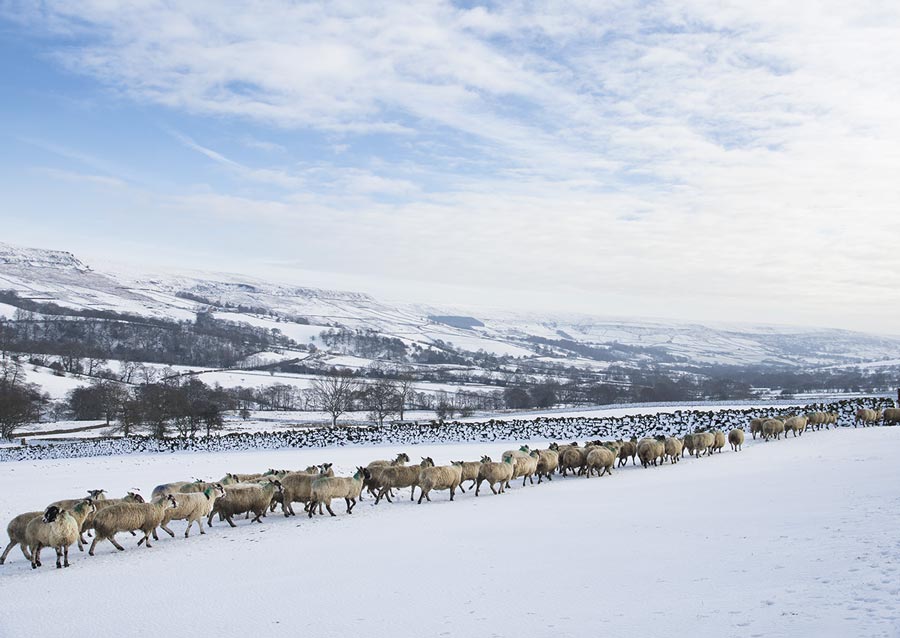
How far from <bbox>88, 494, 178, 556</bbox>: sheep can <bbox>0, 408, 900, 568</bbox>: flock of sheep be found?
21mm

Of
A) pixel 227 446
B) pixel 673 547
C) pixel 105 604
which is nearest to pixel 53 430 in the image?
pixel 227 446

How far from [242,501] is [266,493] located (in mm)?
670

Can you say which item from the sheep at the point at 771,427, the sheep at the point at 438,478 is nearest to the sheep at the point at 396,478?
the sheep at the point at 438,478

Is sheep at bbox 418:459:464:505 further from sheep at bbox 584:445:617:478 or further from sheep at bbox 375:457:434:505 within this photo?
sheep at bbox 584:445:617:478

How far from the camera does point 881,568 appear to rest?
866cm

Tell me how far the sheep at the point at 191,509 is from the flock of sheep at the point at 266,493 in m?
0.02

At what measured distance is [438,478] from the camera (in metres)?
19.2

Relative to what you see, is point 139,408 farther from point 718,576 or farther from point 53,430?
point 718,576

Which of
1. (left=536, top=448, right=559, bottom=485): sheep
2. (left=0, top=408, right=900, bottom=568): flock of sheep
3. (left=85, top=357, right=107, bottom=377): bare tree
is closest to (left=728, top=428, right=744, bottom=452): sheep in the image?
(left=0, top=408, right=900, bottom=568): flock of sheep

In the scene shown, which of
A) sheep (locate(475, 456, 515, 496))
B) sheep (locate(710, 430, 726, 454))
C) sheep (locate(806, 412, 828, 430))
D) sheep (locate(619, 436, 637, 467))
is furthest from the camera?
sheep (locate(806, 412, 828, 430))

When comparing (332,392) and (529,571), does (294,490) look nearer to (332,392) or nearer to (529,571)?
(529,571)

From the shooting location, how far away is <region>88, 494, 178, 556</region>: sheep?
13.6 m

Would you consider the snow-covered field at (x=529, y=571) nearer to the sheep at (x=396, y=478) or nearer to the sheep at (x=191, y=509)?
the sheep at (x=191, y=509)

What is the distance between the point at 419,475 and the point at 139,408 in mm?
55155
